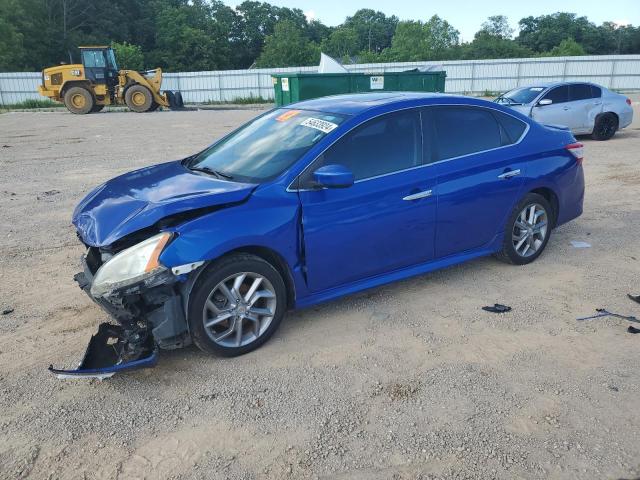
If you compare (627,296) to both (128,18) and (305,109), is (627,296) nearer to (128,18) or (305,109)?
(305,109)

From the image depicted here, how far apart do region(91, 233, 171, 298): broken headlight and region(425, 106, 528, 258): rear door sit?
7.45 ft

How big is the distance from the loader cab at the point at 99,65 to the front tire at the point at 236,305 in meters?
24.8

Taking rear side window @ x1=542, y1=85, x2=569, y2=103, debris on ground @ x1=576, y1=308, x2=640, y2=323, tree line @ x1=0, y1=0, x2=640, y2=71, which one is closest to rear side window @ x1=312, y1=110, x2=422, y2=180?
debris on ground @ x1=576, y1=308, x2=640, y2=323

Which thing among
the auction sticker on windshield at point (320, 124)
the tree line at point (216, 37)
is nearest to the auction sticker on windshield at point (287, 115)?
the auction sticker on windshield at point (320, 124)

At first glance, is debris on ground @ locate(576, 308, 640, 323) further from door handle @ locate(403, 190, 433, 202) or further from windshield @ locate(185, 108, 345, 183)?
windshield @ locate(185, 108, 345, 183)

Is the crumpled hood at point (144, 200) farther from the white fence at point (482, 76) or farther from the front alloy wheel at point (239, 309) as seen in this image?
the white fence at point (482, 76)

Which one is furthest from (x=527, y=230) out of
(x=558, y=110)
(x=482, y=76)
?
(x=482, y=76)

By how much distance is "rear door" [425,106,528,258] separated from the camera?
4434 mm

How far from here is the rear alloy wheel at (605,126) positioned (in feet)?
43.3

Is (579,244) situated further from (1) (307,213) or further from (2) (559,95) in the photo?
(2) (559,95)

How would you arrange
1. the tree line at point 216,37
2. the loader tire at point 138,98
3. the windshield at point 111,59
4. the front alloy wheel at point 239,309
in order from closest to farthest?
the front alloy wheel at point 239,309
the windshield at point 111,59
the loader tire at point 138,98
the tree line at point 216,37

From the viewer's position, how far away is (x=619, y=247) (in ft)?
18.7

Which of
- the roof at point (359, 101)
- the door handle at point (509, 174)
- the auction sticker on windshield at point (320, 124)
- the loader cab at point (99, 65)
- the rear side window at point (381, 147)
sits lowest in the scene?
A: the door handle at point (509, 174)

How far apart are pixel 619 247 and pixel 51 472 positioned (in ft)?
18.2
